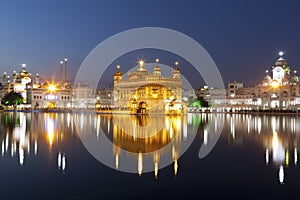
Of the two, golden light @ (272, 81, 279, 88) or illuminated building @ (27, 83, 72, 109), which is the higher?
golden light @ (272, 81, 279, 88)

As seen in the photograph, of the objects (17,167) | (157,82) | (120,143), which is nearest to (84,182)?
(17,167)

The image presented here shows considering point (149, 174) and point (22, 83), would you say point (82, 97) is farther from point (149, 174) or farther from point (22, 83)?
point (149, 174)

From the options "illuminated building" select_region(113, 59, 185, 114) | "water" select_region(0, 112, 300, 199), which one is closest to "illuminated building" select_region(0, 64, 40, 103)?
"illuminated building" select_region(113, 59, 185, 114)

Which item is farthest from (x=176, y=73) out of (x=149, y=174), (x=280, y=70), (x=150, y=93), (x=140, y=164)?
(x=149, y=174)

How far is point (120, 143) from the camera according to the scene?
1057cm

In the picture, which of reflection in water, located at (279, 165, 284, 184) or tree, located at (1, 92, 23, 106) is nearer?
reflection in water, located at (279, 165, 284, 184)

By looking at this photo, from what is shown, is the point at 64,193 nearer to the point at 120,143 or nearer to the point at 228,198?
the point at 228,198

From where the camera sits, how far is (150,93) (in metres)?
46.6

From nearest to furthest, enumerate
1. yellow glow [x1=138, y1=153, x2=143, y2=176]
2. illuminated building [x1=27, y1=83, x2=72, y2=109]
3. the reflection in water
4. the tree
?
the reflection in water → yellow glow [x1=138, y1=153, x2=143, y2=176] → the tree → illuminated building [x1=27, y1=83, x2=72, y2=109]

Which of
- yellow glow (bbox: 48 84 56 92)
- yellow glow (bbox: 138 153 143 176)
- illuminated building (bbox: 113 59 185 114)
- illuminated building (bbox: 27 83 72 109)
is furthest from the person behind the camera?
yellow glow (bbox: 48 84 56 92)

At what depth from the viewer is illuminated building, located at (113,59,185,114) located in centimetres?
4320

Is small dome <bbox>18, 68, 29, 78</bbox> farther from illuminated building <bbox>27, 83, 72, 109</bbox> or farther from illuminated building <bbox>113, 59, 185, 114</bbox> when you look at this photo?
illuminated building <bbox>113, 59, 185, 114</bbox>

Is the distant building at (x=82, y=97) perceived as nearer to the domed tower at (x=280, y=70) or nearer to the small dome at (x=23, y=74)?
the small dome at (x=23, y=74)

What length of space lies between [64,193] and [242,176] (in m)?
3.30
